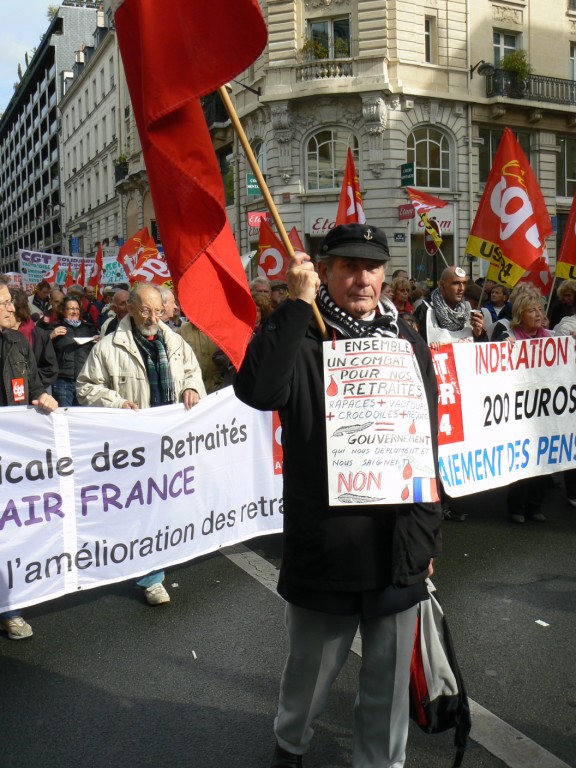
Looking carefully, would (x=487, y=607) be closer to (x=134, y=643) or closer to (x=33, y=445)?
(x=134, y=643)

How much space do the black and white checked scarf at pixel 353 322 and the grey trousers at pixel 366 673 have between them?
36.7 inches

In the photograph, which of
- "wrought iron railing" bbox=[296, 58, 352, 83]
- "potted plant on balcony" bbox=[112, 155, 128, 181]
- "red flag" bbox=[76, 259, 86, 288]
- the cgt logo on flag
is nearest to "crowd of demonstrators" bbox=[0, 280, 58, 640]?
the cgt logo on flag

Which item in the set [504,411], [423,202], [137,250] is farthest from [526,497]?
[423,202]

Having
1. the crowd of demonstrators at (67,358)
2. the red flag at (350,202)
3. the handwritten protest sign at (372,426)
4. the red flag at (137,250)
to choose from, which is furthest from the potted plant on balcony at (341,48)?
the handwritten protest sign at (372,426)

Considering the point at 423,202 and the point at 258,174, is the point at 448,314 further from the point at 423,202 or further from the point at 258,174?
the point at 423,202

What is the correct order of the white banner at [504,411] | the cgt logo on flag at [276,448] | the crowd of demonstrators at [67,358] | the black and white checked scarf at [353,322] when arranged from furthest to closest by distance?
the crowd of demonstrators at [67,358]
the white banner at [504,411]
the cgt logo on flag at [276,448]
the black and white checked scarf at [353,322]

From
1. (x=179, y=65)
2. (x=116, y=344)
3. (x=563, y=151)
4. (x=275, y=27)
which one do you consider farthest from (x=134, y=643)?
(x=563, y=151)

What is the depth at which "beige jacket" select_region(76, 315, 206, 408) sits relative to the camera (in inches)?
189

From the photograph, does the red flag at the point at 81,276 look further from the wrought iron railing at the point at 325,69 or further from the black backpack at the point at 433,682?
the black backpack at the point at 433,682

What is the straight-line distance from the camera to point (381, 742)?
8.43 feet

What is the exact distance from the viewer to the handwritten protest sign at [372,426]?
8.30 ft

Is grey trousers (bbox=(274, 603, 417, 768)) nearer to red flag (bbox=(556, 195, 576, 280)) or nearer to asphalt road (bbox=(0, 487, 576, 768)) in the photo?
asphalt road (bbox=(0, 487, 576, 768))

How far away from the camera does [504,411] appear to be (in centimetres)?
604

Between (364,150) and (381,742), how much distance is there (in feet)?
85.4
